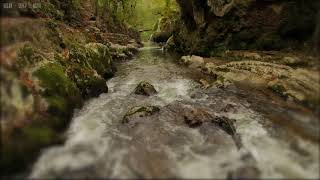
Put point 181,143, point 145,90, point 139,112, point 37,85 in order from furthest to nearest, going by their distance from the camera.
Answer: point 145,90 < point 139,112 < point 37,85 < point 181,143

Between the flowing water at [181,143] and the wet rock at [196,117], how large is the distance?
0.27 metres

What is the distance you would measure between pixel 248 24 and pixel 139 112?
62.4 ft

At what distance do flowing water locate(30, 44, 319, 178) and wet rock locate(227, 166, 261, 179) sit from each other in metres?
0.05

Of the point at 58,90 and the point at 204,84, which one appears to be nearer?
the point at 58,90

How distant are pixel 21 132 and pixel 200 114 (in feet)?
29.3

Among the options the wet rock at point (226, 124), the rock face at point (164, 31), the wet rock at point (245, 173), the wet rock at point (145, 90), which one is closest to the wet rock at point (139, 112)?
the wet rock at point (226, 124)

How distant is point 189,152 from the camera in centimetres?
1520

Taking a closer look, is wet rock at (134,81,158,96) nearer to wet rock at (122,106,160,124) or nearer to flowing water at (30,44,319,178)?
flowing water at (30,44,319,178)

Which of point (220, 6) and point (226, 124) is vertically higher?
point (220, 6)

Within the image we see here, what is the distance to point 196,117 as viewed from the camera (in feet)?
61.5

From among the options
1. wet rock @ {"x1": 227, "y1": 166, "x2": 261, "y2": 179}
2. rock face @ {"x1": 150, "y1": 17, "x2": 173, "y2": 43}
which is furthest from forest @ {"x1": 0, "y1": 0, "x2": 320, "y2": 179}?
rock face @ {"x1": 150, "y1": 17, "x2": 173, "y2": 43}

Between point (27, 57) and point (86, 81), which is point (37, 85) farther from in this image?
point (86, 81)

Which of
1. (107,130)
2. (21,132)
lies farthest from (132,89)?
(21,132)

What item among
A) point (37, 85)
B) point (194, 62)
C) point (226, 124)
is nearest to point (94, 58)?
point (37, 85)
